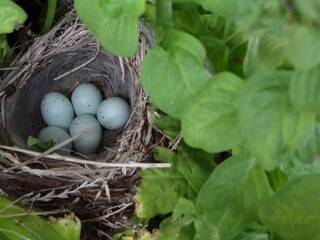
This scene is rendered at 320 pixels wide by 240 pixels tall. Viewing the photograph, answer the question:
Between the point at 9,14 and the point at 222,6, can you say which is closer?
the point at 222,6

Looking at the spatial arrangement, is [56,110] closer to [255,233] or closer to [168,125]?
[168,125]

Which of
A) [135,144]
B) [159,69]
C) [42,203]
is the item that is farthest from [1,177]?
[159,69]

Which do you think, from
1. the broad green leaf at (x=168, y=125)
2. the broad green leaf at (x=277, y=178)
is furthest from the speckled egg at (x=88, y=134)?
the broad green leaf at (x=277, y=178)

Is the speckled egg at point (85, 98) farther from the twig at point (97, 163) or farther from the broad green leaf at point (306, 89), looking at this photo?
the broad green leaf at point (306, 89)

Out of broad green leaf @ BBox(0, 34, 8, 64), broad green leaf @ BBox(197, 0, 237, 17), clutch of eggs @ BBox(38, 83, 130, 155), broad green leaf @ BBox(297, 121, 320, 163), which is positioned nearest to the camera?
broad green leaf @ BBox(297, 121, 320, 163)

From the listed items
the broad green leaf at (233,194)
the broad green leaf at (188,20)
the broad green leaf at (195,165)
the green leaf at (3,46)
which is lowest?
the broad green leaf at (195,165)

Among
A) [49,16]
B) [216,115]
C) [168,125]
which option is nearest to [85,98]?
→ [49,16]

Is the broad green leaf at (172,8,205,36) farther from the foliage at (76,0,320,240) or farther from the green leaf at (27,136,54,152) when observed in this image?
the green leaf at (27,136,54,152)

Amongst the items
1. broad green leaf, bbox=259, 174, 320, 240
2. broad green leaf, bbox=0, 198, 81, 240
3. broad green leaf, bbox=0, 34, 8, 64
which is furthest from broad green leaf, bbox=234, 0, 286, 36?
broad green leaf, bbox=0, 34, 8, 64
